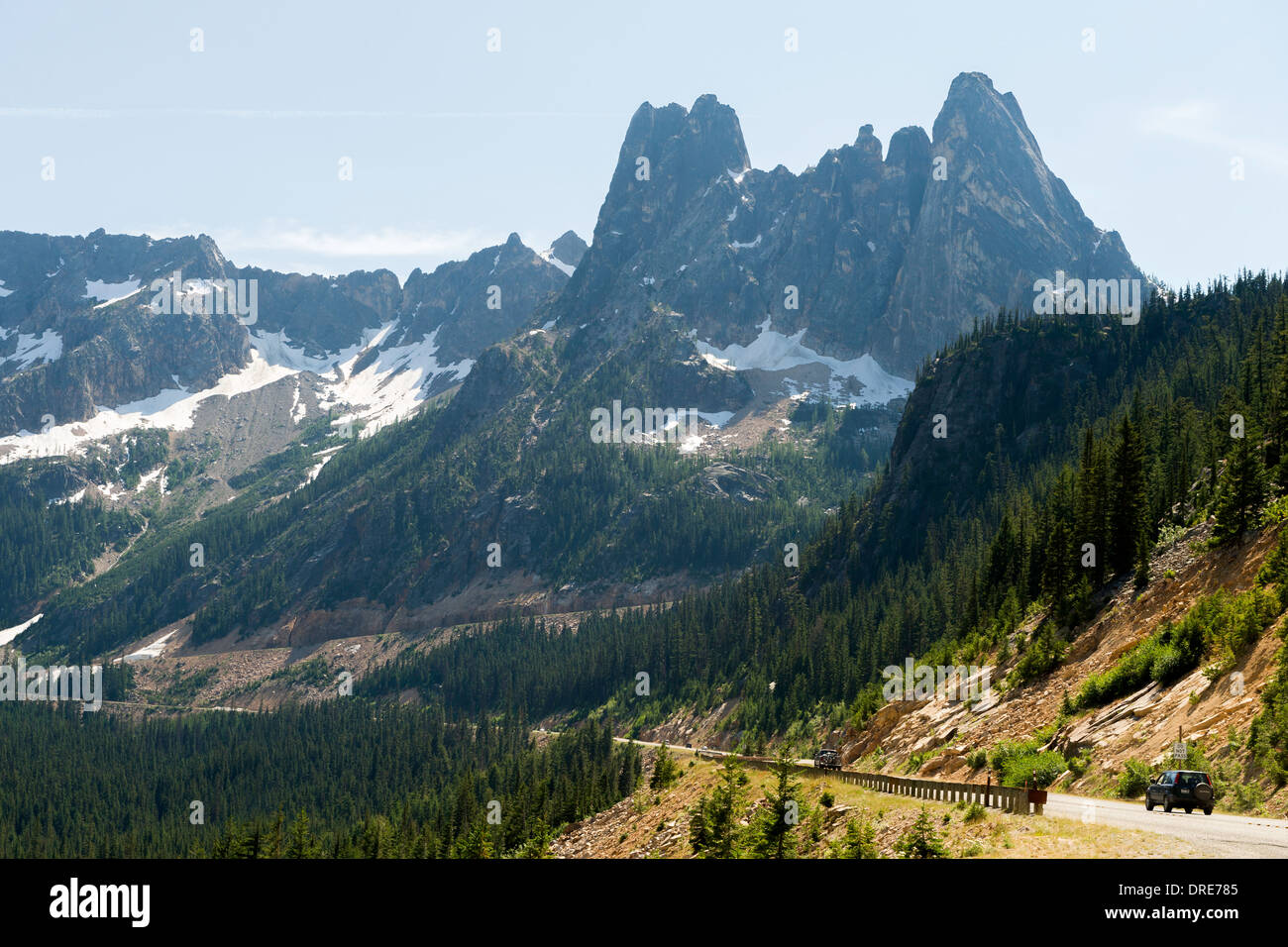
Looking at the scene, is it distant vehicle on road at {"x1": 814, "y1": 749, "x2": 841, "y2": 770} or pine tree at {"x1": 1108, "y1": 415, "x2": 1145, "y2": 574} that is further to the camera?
pine tree at {"x1": 1108, "y1": 415, "x2": 1145, "y2": 574}

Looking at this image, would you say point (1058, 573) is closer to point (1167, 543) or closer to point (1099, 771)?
point (1167, 543)

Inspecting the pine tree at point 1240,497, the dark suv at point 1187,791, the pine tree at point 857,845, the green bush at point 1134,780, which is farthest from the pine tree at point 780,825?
the pine tree at point 1240,497

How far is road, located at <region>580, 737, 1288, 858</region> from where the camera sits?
76.3 feet

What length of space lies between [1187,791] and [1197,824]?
3.60 metres

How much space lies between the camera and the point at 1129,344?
7480 inches

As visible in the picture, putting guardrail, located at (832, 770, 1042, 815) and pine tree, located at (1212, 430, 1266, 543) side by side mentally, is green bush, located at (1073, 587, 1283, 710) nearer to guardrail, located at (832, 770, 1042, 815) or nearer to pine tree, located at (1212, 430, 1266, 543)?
pine tree, located at (1212, 430, 1266, 543)

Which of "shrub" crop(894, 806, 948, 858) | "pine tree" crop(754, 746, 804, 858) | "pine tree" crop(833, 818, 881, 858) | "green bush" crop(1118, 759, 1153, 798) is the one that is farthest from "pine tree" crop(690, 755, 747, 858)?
"green bush" crop(1118, 759, 1153, 798)

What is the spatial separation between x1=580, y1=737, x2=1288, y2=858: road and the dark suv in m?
0.29

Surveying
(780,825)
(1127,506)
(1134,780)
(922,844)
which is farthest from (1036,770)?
(1127,506)

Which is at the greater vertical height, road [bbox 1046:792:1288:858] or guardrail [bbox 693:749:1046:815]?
road [bbox 1046:792:1288:858]

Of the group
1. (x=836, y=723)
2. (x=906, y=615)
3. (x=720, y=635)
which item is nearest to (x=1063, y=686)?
(x=836, y=723)

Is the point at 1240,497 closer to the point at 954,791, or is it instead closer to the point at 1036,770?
the point at 1036,770

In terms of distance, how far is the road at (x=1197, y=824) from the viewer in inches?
915

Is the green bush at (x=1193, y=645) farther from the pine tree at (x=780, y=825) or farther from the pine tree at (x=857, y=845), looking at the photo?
the pine tree at (x=857, y=845)
